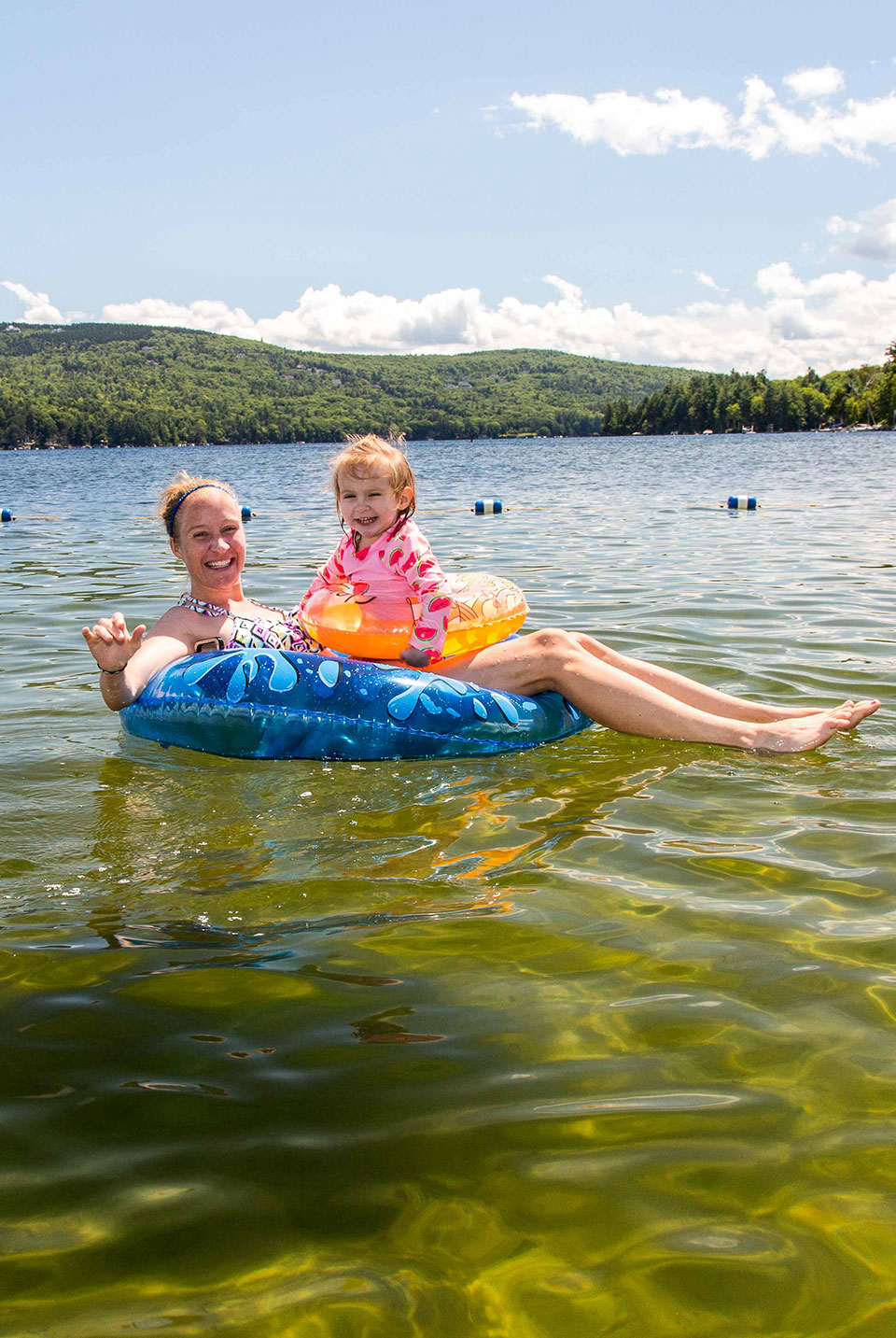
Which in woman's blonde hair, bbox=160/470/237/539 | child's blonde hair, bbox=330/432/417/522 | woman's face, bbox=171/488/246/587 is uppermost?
child's blonde hair, bbox=330/432/417/522

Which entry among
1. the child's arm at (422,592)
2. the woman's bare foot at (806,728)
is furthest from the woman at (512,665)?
the child's arm at (422,592)

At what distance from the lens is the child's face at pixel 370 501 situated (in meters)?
4.86

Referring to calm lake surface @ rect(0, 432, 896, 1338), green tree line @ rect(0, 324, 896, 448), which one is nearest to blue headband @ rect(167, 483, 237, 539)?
calm lake surface @ rect(0, 432, 896, 1338)

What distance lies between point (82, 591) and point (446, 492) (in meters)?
18.6

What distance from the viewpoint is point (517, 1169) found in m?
1.95

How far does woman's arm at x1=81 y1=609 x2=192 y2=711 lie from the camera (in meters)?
4.27

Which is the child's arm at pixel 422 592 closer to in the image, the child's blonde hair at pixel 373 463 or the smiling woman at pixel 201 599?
the child's blonde hair at pixel 373 463

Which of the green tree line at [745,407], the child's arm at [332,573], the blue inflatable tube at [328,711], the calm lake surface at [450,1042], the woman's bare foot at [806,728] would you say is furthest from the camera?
the green tree line at [745,407]

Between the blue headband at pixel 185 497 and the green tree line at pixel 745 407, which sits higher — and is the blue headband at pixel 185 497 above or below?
below

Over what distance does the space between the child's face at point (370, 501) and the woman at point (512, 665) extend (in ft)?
1.70

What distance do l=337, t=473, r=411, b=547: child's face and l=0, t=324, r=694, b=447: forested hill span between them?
4048 inches

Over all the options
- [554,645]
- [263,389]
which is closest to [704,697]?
[554,645]

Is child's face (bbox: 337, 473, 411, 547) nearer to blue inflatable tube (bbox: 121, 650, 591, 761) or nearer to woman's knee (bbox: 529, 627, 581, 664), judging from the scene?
blue inflatable tube (bbox: 121, 650, 591, 761)

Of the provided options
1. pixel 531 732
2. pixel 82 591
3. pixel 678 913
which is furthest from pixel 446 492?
pixel 678 913
